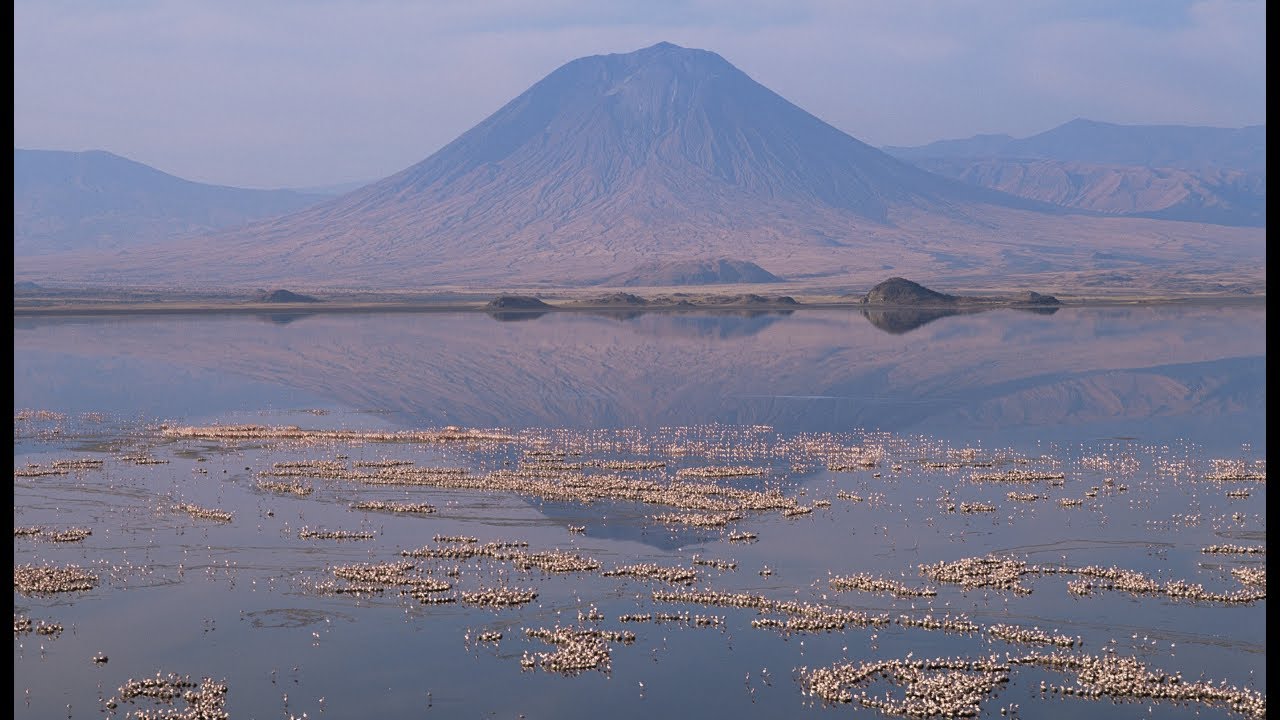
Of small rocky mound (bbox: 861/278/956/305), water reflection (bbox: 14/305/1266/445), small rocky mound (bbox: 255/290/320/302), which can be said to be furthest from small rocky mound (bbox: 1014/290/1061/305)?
small rocky mound (bbox: 255/290/320/302)

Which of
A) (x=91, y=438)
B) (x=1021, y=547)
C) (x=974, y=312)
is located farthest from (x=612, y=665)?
(x=974, y=312)

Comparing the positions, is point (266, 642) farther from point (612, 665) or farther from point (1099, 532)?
point (1099, 532)

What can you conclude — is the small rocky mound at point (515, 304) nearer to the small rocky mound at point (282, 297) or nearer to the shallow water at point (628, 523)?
the small rocky mound at point (282, 297)

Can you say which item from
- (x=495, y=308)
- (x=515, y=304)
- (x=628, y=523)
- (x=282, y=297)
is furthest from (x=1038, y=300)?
(x=628, y=523)

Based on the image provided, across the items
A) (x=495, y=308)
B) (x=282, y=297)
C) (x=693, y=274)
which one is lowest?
(x=495, y=308)

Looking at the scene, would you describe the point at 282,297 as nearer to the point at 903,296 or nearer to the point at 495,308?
the point at 495,308

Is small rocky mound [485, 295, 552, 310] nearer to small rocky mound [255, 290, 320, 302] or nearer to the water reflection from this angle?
small rocky mound [255, 290, 320, 302]
